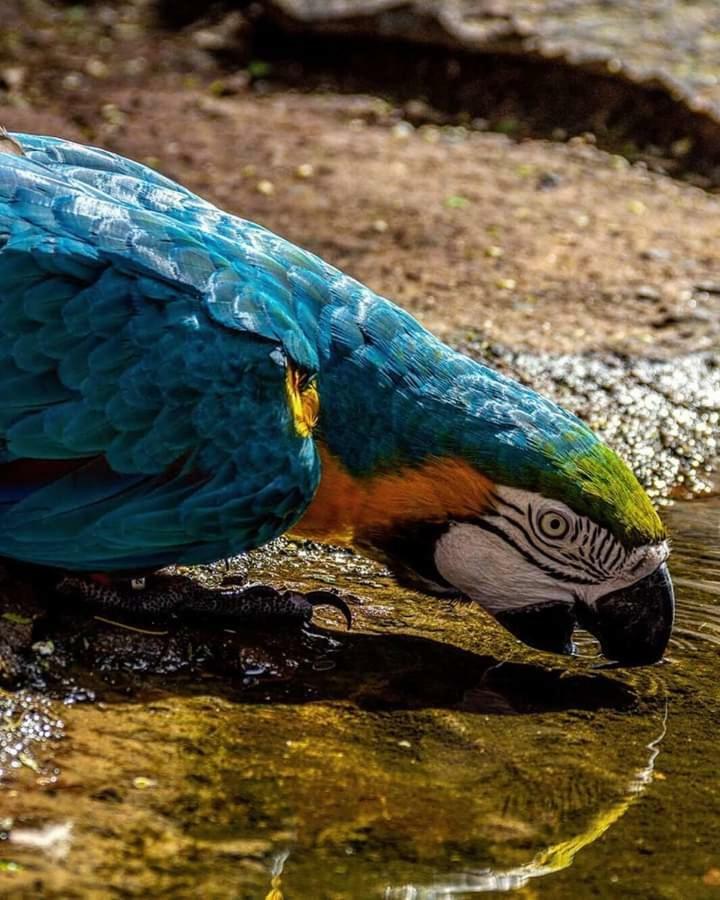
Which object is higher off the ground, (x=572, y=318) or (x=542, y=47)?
(x=542, y=47)

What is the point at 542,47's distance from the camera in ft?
30.5

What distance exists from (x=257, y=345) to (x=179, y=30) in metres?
6.91

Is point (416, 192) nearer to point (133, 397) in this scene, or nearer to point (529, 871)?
point (133, 397)

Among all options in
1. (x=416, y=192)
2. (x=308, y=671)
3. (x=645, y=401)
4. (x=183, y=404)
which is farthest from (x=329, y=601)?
(x=416, y=192)

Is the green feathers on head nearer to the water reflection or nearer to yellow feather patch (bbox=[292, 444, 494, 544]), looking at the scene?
yellow feather patch (bbox=[292, 444, 494, 544])

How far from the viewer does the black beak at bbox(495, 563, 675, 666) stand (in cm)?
419

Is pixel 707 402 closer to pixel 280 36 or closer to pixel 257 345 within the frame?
pixel 257 345

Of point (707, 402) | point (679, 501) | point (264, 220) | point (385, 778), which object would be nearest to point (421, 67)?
point (264, 220)

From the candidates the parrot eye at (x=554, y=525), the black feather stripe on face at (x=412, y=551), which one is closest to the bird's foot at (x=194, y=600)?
the black feather stripe on face at (x=412, y=551)

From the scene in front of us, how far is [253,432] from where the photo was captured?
4.03 metres

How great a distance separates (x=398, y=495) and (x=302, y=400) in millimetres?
363

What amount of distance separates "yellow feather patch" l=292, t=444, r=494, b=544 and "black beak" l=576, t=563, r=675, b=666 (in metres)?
0.44

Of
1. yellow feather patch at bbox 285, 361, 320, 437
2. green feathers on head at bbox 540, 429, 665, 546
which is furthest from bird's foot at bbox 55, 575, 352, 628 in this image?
green feathers on head at bbox 540, 429, 665, 546

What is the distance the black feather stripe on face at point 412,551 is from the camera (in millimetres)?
4297
